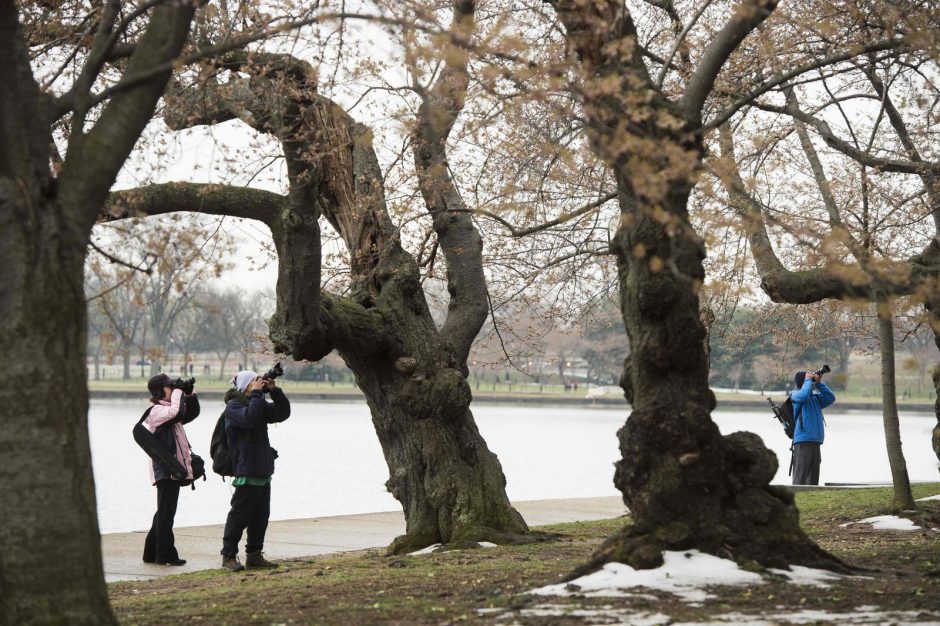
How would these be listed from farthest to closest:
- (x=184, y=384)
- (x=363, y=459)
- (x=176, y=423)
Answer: (x=363, y=459), (x=184, y=384), (x=176, y=423)

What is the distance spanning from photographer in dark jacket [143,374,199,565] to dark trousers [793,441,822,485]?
9.52 meters

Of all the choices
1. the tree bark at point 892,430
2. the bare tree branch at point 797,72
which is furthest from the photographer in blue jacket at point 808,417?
the bare tree branch at point 797,72

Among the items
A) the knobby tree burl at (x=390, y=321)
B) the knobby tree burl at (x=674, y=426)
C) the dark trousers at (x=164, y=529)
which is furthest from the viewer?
the dark trousers at (x=164, y=529)

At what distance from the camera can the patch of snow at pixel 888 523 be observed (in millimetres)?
11594

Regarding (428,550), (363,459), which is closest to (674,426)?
(428,550)

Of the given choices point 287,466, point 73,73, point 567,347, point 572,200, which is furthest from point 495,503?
point 567,347

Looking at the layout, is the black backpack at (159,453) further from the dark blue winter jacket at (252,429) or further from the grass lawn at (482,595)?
the grass lawn at (482,595)

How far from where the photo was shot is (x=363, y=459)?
30281 mm

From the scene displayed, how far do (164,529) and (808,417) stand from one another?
963cm

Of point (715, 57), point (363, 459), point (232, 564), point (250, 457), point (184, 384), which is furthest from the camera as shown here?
point (363, 459)

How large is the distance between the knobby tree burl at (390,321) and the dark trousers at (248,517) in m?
1.28

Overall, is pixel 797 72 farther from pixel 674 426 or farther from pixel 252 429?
pixel 252 429

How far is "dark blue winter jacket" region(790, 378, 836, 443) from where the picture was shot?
53.4ft

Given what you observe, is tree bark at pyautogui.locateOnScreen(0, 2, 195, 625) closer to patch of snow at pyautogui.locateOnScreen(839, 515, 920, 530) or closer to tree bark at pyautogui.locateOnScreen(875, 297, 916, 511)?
patch of snow at pyautogui.locateOnScreen(839, 515, 920, 530)
